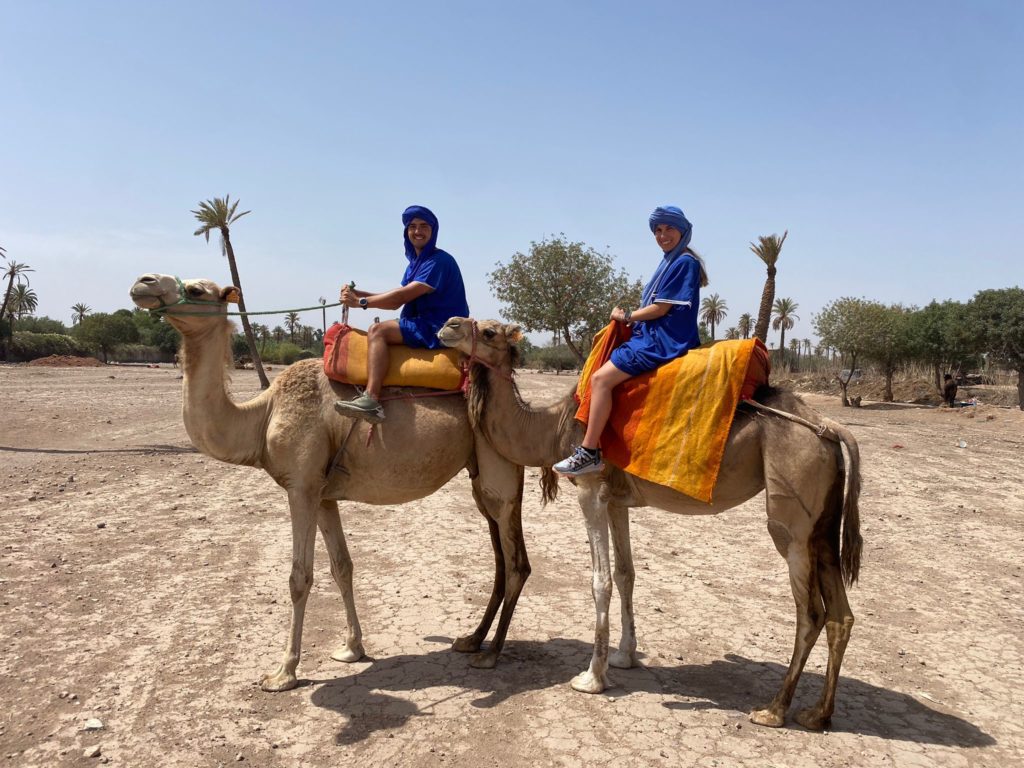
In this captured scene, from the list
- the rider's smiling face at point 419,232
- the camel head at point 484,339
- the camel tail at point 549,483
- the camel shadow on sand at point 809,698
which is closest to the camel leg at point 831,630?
the camel shadow on sand at point 809,698

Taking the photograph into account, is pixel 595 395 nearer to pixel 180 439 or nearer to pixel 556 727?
pixel 556 727

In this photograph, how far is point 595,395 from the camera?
4.44 meters

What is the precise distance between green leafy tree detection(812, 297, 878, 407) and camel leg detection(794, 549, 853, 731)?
35.2m

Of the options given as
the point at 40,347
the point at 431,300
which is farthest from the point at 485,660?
the point at 40,347

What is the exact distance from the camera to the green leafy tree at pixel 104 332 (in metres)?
64.2

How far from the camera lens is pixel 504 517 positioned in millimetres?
5039

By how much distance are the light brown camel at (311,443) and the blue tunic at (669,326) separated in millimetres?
1233

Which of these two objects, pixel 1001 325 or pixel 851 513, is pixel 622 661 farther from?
pixel 1001 325

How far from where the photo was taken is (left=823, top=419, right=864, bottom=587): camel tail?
13.2ft

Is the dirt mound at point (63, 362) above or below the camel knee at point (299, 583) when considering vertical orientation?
above

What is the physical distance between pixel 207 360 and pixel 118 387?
30072 millimetres

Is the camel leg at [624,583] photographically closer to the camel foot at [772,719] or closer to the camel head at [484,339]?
the camel foot at [772,719]

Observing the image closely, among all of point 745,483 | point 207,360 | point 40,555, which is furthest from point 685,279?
point 40,555

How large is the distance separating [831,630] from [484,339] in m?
2.79
